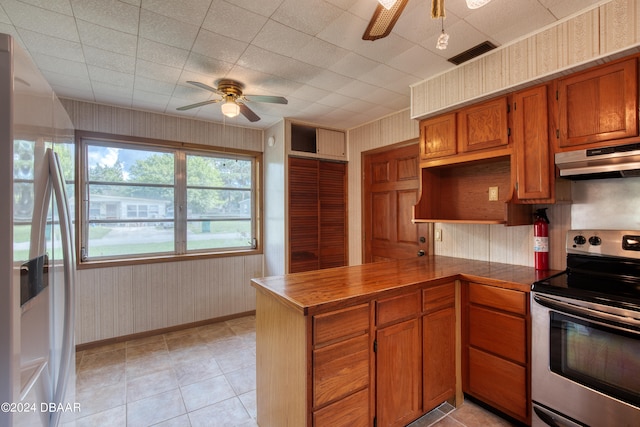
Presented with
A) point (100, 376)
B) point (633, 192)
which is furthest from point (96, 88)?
point (633, 192)

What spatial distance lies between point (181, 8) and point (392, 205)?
2.64 meters

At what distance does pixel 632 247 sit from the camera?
1757mm

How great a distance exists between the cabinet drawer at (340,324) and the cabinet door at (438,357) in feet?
1.81

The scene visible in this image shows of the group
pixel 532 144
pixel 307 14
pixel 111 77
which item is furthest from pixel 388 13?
pixel 111 77

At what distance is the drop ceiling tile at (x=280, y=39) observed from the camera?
1885 mm

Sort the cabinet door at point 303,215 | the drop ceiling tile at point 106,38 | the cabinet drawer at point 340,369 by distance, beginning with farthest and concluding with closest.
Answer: the cabinet door at point 303,215
the drop ceiling tile at point 106,38
the cabinet drawer at point 340,369

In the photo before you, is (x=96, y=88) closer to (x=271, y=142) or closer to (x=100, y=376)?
(x=271, y=142)

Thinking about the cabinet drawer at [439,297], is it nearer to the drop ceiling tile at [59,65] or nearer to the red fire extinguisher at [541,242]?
the red fire extinguisher at [541,242]

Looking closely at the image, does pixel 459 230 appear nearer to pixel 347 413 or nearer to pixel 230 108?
pixel 347 413

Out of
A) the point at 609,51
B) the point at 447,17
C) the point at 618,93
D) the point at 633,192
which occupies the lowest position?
the point at 633,192

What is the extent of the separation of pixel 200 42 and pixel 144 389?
2661mm

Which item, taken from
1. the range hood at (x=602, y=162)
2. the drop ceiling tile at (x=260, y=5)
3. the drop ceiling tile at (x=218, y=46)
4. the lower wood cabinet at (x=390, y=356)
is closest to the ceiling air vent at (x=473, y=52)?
the range hood at (x=602, y=162)

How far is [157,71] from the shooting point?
2.42 m

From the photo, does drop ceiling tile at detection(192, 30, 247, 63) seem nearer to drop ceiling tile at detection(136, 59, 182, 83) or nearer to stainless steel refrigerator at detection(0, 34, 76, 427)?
drop ceiling tile at detection(136, 59, 182, 83)
